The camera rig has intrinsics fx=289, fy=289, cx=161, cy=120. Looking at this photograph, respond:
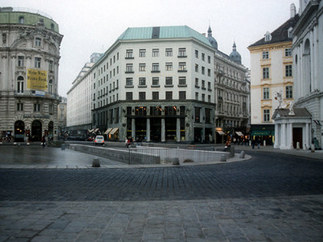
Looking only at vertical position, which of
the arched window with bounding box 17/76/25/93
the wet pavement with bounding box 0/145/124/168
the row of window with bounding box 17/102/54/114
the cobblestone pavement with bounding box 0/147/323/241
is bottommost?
the wet pavement with bounding box 0/145/124/168

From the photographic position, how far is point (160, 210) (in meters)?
7.00

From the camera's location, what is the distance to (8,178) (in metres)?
12.5

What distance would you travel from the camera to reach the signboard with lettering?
5594 centimetres

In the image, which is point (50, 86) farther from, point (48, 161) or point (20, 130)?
point (48, 161)

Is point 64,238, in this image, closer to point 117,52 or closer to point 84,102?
point 117,52

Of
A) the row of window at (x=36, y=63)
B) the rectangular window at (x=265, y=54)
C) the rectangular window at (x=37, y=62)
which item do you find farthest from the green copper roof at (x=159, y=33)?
the rectangular window at (x=37, y=62)

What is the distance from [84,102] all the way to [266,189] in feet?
310

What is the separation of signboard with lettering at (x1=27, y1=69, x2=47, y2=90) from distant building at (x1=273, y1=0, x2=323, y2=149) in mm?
43712

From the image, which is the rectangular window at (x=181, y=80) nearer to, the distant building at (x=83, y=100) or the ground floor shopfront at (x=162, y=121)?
the ground floor shopfront at (x=162, y=121)

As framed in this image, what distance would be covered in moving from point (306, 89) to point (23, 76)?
5147cm

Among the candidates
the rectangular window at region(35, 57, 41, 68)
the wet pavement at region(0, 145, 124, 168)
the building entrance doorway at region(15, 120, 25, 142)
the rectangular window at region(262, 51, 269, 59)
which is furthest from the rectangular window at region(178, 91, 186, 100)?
the wet pavement at region(0, 145, 124, 168)

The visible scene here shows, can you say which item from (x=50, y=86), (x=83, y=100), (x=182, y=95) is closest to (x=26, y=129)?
(x=50, y=86)

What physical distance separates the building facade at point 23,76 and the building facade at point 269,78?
41746mm

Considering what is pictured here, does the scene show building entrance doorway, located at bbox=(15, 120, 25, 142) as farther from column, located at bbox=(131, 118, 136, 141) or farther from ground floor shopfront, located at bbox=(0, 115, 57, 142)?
column, located at bbox=(131, 118, 136, 141)
